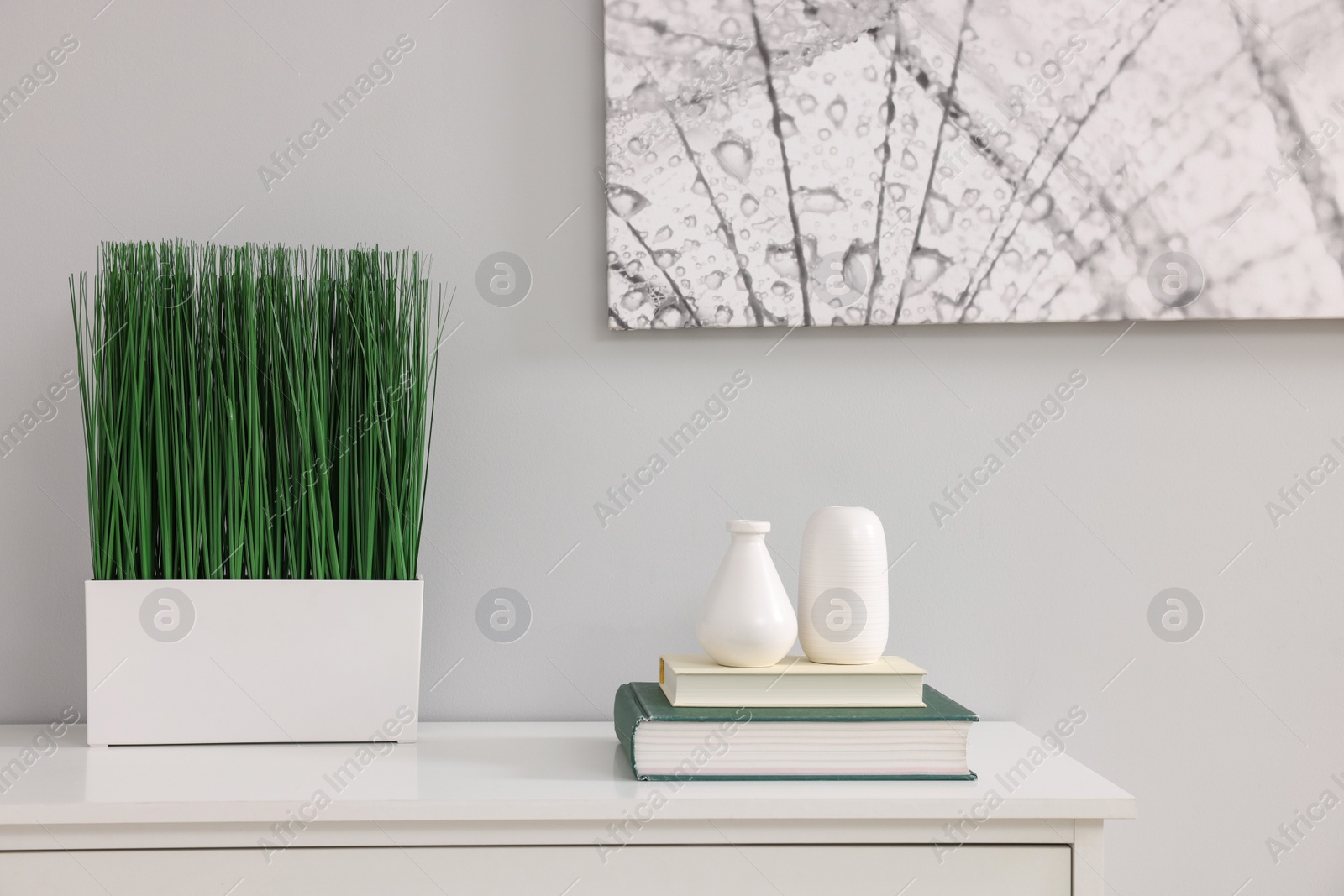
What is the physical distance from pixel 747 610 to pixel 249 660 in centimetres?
49

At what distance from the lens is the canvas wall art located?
1077 mm

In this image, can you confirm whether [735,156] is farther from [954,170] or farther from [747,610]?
[747,610]

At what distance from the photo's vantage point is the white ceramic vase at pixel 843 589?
0.87 metres

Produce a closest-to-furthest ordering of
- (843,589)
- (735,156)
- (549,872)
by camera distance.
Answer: (549,872), (843,589), (735,156)

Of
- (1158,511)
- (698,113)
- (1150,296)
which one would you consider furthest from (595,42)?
(1158,511)

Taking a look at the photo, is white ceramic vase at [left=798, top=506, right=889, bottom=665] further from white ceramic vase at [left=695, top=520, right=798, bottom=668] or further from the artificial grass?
the artificial grass

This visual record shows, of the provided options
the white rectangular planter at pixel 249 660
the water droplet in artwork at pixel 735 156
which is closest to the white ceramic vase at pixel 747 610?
the white rectangular planter at pixel 249 660

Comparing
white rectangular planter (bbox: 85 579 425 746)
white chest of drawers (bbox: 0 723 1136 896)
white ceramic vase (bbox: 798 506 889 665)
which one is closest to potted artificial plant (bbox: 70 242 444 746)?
white rectangular planter (bbox: 85 579 425 746)

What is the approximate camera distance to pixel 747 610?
0.84 m

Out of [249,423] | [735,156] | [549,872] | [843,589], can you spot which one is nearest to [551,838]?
[549,872]

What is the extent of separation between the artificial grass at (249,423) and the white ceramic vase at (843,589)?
404 millimetres

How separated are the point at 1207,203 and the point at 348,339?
0.99 m

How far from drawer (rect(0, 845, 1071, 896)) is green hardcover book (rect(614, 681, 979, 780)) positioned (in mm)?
62

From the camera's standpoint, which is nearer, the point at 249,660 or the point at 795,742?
the point at 795,742
